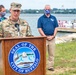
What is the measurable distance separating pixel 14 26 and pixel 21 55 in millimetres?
659

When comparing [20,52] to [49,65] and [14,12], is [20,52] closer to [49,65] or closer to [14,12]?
[14,12]

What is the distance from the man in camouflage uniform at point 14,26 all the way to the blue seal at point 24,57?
535 mm

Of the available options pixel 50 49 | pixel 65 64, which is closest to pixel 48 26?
pixel 50 49

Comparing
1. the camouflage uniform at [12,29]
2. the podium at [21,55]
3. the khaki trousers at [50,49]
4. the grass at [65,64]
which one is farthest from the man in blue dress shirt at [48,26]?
the podium at [21,55]

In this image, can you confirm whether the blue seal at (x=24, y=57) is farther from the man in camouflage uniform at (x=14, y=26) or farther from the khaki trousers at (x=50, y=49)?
the khaki trousers at (x=50, y=49)

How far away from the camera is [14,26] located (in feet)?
14.2

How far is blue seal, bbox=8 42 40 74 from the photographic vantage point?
12.4 feet

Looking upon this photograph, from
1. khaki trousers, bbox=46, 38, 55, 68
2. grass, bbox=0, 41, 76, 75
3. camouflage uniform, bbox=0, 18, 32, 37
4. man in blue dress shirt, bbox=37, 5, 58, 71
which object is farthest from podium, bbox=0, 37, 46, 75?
khaki trousers, bbox=46, 38, 55, 68

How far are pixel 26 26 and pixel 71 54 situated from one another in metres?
6.49

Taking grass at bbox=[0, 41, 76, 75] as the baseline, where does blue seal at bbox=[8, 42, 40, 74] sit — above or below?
above

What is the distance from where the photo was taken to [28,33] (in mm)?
4422

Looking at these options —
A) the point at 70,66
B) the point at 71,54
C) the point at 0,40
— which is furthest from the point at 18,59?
the point at 71,54

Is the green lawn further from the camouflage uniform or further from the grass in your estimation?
the camouflage uniform

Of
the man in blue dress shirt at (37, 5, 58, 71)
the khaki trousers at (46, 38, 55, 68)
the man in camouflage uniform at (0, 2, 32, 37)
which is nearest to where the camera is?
the man in camouflage uniform at (0, 2, 32, 37)
